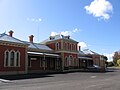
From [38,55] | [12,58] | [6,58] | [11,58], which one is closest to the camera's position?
[6,58]

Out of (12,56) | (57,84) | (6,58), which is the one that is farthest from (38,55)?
(57,84)

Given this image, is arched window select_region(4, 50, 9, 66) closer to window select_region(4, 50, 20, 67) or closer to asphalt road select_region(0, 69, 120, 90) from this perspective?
window select_region(4, 50, 20, 67)

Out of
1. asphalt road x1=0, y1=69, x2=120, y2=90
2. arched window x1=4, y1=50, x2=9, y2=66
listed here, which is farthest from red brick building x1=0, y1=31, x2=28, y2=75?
asphalt road x1=0, y1=69, x2=120, y2=90

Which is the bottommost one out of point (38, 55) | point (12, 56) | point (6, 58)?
point (6, 58)

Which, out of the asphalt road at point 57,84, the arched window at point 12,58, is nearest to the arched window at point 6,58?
the arched window at point 12,58

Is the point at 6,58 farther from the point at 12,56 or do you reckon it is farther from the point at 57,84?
the point at 57,84

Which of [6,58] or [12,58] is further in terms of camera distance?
[12,58]

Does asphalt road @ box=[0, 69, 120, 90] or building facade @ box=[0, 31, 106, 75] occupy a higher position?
building facade @ box=[0, 31, 106, 75]

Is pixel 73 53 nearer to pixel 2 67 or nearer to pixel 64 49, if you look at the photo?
pixel 64 49

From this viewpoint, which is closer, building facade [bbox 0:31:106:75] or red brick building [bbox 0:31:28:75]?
red brick building [bbox 0:31:28:75]

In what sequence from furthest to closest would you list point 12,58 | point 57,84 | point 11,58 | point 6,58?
1. point 12,58
2. point 11,58
3. point 6,58
4. point 57,84

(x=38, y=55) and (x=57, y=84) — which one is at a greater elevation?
(x=38, y=55)

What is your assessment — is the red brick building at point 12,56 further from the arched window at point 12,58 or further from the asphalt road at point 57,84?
the asphalt road at point 57,84

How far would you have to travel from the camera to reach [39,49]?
47.7 metres
